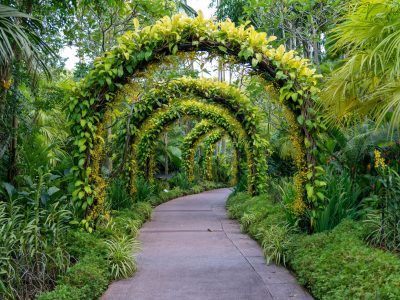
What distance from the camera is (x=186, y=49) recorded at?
5.70 meters

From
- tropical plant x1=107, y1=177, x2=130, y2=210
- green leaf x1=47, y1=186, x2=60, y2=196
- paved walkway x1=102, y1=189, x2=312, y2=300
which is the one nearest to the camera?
paved walkway x1=102, y1=189, x2=312, y2=300

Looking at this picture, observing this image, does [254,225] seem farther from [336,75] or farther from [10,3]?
[10,3]

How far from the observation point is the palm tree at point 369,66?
12.2ft

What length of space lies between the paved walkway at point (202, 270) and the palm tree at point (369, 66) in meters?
2.08

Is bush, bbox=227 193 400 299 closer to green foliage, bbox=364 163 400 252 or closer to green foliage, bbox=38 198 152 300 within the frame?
green foliage, bbox=364 163 400 252

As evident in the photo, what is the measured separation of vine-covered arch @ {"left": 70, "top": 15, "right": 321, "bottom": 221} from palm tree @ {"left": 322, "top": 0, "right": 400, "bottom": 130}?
719mm

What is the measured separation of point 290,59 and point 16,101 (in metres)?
3.68

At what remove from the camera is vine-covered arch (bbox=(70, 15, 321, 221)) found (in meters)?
5.54

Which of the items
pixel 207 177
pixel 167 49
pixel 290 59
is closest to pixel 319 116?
pixel 290 59

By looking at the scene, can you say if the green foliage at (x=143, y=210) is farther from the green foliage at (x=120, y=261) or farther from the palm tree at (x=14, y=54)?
the green foliage at (x=120, y=261)

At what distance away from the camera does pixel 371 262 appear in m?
3.67

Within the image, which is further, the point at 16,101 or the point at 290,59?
the point at 290,59

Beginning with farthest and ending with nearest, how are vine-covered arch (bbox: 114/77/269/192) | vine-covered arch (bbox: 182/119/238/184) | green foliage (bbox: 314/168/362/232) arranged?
vine-covered arch (bbox: 182/119/238/184), vine-covered arch (bbox: 114/77/269/192), green foliage (bbox: 314/168/362/232)

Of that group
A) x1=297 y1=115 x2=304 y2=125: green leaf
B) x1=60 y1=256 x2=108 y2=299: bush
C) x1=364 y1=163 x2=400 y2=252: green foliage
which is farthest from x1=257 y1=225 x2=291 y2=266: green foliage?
x1=60 y1=256 x2=108 y2=299: bush
